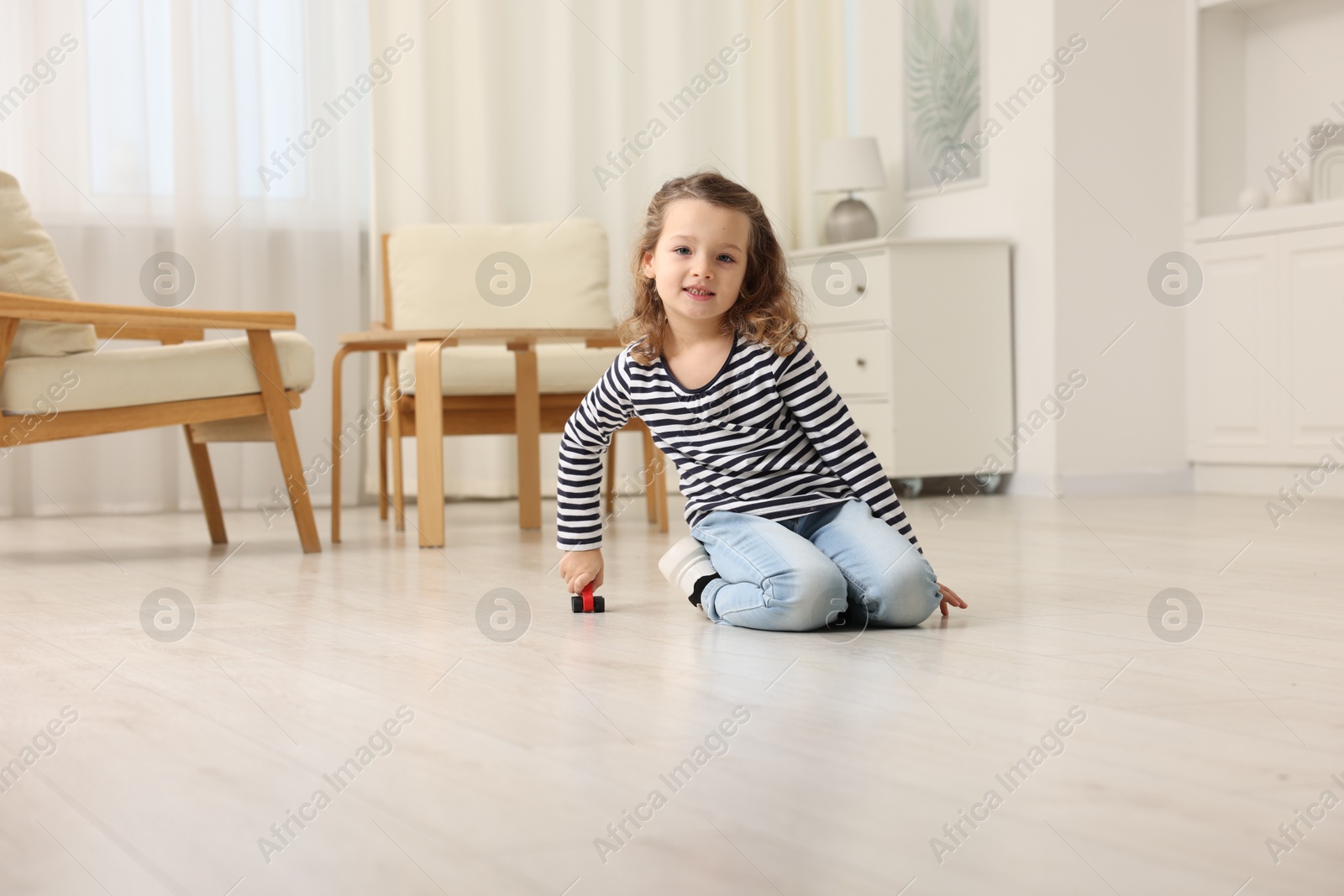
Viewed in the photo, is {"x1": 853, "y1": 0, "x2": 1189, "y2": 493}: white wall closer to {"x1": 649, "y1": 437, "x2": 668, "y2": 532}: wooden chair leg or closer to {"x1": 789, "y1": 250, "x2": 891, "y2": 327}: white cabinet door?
{"x1": 789, "y1": 250, "x2": 891, "y2": 327}: white cabinet door

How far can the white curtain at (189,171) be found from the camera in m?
3.96

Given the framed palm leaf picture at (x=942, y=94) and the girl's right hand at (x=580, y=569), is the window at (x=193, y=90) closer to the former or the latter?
the framed palm leaf picture at (x=942, y=94)

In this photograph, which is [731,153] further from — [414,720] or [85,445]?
[414,720]

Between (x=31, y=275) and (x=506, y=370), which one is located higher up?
(x=31, y=275)

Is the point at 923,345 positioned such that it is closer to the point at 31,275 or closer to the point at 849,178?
the point at 849,178

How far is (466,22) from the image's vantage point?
4391 millimetres

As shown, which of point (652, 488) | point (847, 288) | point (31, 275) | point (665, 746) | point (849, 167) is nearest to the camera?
point (665, 746)

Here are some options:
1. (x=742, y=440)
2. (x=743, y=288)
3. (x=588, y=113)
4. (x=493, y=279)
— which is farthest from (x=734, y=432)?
(x=588, y=113)

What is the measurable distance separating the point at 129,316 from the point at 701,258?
1.36 meters

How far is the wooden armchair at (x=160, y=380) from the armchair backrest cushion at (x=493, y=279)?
3.21 feet

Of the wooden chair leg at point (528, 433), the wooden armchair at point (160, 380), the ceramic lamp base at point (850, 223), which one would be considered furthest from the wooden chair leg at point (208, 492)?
the ceramic lamp base at point (850, 223)

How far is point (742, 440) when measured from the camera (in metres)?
1.85

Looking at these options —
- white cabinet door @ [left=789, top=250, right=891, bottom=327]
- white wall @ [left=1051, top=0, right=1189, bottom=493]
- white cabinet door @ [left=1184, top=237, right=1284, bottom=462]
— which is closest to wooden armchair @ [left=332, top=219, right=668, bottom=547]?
white cabinet door @ [left=789, top=250, right=891, bottom=327]

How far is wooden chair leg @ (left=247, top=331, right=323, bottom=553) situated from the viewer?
111 inches
